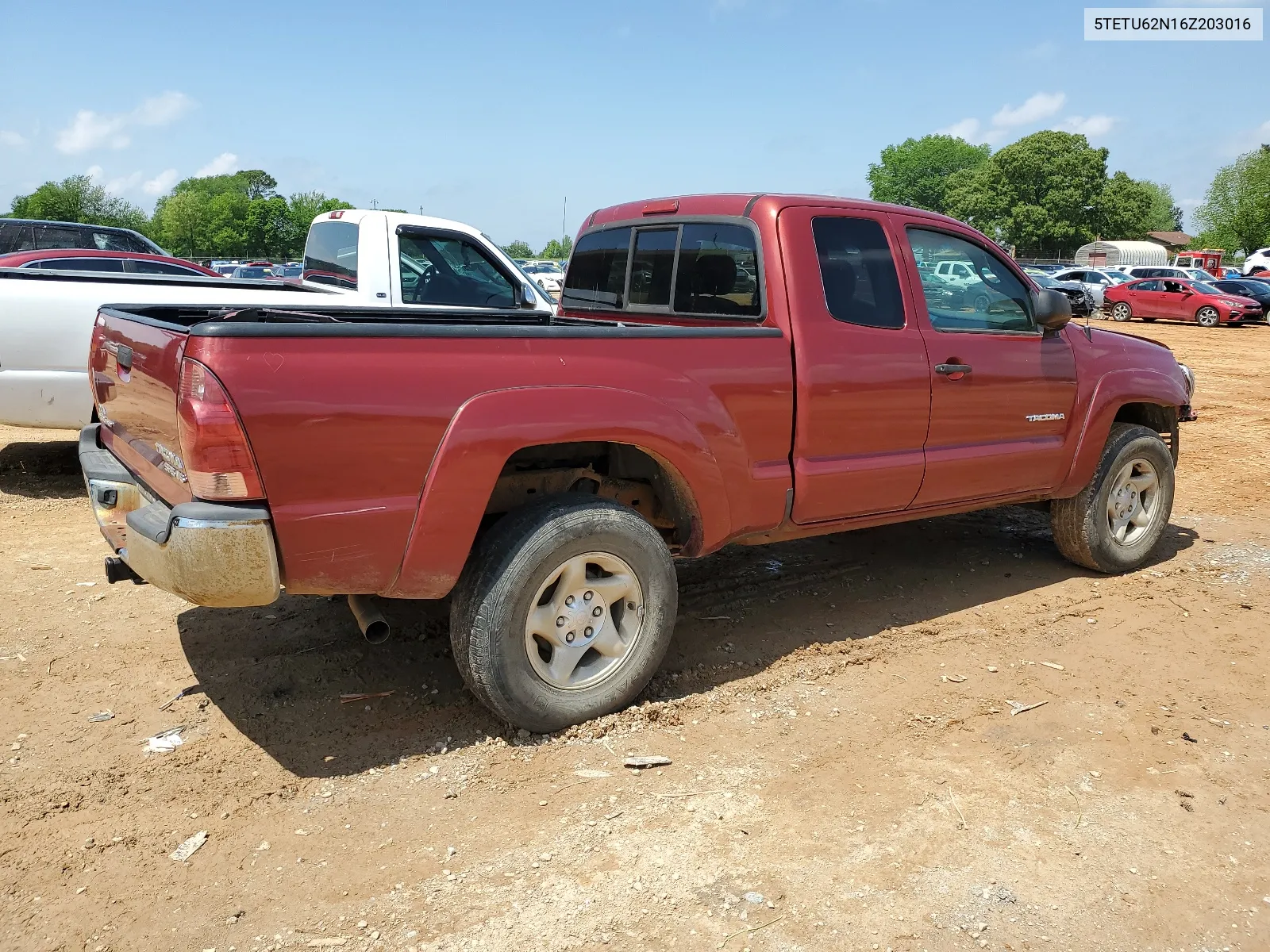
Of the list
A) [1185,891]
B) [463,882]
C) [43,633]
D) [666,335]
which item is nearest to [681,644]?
[666,335]

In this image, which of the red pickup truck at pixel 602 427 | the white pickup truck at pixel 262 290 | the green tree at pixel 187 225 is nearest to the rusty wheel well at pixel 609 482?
the red pickup truck at pixel 602 427

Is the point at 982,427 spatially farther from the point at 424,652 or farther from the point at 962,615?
the point at 424,652

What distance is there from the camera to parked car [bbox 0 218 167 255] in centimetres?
1316

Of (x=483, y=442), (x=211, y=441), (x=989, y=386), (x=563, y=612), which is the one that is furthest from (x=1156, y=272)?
(x=211, y=441)

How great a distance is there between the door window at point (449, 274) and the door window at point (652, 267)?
3001 millimetres

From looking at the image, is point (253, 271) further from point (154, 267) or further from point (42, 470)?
point (42, 470)

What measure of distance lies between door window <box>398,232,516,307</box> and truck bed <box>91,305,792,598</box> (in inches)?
150

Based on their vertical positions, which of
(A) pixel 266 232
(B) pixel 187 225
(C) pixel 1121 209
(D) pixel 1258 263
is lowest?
(D) pixel 1258 263

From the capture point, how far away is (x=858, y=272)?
430 cm

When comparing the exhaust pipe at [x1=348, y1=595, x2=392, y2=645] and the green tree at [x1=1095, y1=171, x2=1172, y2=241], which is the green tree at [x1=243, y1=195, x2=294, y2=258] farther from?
the exhaust pipe at [x1=348, y1=595, x2=392, y2=645]

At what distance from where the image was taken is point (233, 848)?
2922 mm

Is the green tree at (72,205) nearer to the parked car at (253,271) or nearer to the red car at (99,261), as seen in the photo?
the parked car at (253,271)

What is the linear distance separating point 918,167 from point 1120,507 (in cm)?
11815

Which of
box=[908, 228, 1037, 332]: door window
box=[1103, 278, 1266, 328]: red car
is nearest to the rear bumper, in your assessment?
box=[908, 228, 1037, 332]: door window
